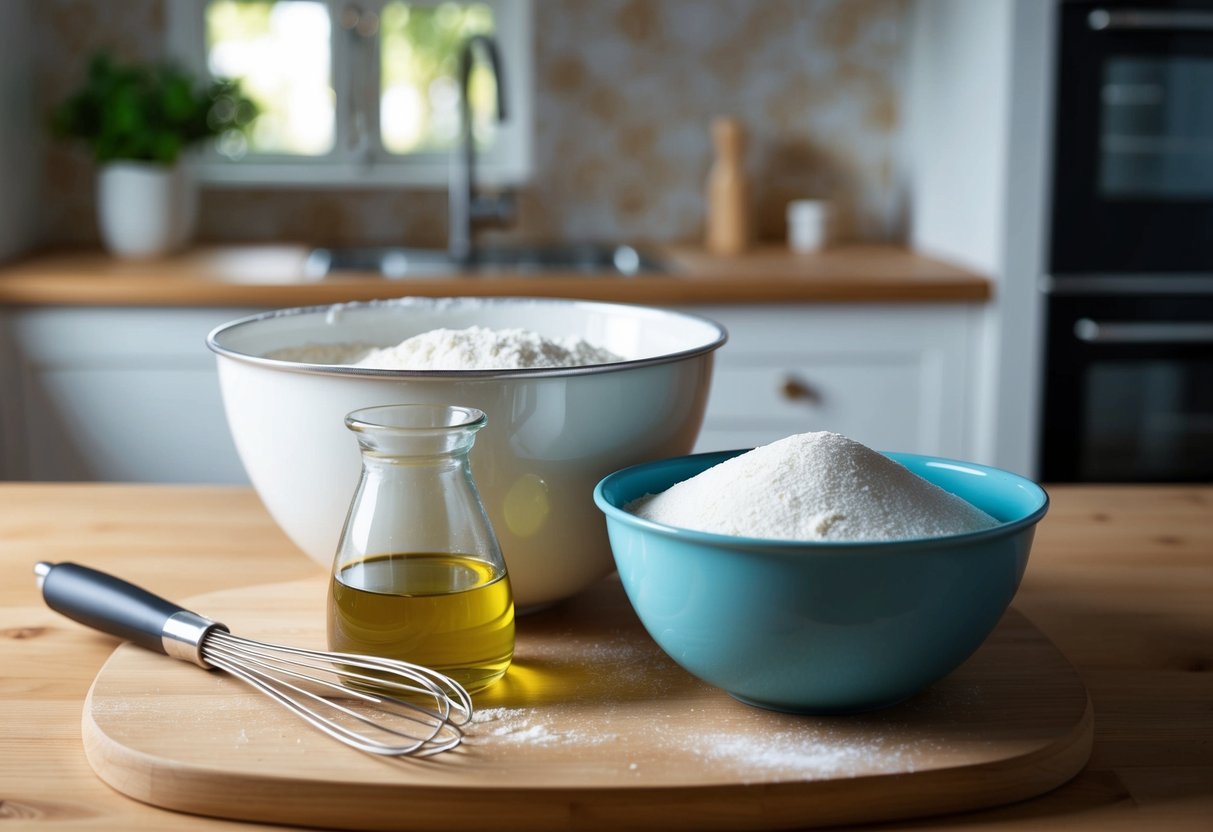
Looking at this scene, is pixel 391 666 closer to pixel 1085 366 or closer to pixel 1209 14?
pixel 1085 366

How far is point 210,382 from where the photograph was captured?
2.12 metres

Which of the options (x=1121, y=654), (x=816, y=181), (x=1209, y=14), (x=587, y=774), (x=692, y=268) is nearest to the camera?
(x=587, y=774)

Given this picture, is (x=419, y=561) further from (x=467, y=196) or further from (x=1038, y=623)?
(x=467, y=196)

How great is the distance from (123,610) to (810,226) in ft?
6.88

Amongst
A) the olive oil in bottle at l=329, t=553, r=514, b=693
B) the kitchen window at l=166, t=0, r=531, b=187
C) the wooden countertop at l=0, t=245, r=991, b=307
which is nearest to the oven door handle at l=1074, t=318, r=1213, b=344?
the wooden countertop at l=0, t=245, r=991, b=307

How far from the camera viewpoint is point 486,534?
660 mm

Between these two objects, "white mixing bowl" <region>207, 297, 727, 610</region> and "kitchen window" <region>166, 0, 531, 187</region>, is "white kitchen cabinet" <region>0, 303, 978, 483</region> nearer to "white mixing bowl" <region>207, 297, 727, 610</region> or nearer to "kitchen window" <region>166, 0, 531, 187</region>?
"kitchen window" <region>166, 0, 531, 187</region>

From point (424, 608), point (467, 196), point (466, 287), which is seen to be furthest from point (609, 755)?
point (467, 196)

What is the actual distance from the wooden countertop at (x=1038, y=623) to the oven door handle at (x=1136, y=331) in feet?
3.75

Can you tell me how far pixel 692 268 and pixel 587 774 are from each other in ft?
5.95

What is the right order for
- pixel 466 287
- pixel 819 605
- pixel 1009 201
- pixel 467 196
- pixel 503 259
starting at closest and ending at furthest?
pixel 819 605
pixel 466 287
pixel 1009 201
pixel 467 196
pixel 503 259

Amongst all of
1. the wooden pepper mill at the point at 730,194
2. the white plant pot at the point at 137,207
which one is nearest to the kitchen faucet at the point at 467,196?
the wooden pepper mill at the point at 730,194

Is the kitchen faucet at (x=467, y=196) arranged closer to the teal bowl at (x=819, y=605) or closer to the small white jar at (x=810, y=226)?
the small white jar at (x=810, y=226)

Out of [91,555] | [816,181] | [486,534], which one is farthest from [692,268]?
[486,534]
